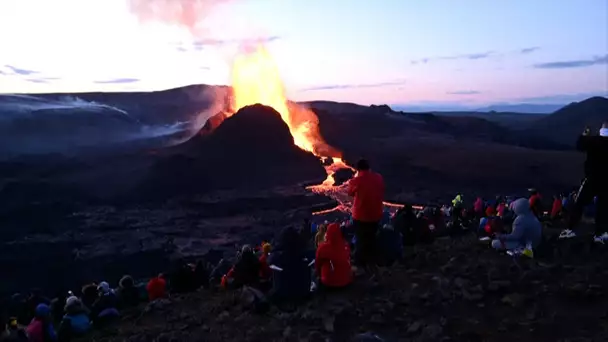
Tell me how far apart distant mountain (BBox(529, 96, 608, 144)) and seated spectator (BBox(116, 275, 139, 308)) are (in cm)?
7692

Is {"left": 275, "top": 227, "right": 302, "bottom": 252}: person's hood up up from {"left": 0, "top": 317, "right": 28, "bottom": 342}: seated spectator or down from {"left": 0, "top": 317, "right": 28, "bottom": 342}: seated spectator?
up

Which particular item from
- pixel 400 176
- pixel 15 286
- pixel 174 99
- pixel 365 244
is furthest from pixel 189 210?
pixel 174 99

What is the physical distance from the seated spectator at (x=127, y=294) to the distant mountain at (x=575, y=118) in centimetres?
7692

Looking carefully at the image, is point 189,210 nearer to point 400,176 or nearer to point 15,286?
point 15,286

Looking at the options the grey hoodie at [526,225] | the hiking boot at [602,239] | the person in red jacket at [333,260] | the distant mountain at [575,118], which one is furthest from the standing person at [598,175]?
the distant mountain at [575,118]

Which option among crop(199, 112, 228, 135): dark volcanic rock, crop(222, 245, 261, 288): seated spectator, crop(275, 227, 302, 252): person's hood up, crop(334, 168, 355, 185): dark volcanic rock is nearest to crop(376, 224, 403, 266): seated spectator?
crop(222, 245, 261, 288): seated spectator

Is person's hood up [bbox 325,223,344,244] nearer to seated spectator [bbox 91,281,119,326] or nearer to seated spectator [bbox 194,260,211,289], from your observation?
seated spectator [bbox 91,281,119,326]

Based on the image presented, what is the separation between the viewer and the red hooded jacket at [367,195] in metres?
8.91

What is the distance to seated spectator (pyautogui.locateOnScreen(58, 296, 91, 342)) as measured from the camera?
8.09 meters

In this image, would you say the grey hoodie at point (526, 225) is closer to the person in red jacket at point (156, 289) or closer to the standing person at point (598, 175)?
the standing person at point (598, 175)

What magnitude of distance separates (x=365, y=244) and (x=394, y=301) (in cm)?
166

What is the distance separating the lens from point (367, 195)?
8.91 meters

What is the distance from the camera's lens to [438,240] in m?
12.4

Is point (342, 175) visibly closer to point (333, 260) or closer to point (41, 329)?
point (333, 260)
